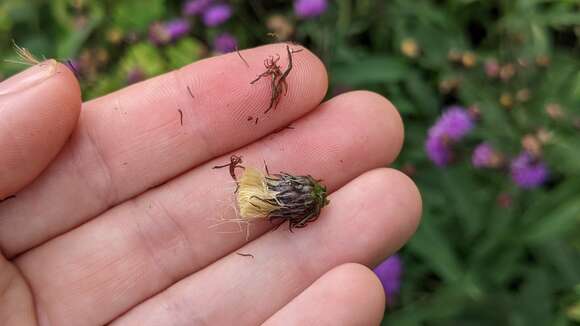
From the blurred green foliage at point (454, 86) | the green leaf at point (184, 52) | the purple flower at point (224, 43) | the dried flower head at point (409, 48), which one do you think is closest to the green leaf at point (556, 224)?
the blurred green foliage at point (454, 86)

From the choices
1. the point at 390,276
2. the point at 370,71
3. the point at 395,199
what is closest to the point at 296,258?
the point at 395,199

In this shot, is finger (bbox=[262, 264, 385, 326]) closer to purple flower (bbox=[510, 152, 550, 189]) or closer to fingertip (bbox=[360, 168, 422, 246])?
fingertip (bbox=[360, 168, 422, 246])

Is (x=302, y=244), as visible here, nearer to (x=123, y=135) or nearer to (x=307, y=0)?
(x=123, y=135)

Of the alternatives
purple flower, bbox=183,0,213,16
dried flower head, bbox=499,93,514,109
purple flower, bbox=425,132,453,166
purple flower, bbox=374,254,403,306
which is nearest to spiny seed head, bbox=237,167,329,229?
purple flower, bbox=374,254,403,306

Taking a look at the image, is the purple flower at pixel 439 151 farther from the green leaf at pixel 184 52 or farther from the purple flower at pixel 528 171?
the green leaf at pixel 184 52

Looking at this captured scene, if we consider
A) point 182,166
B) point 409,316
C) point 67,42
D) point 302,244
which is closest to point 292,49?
point 182,166
